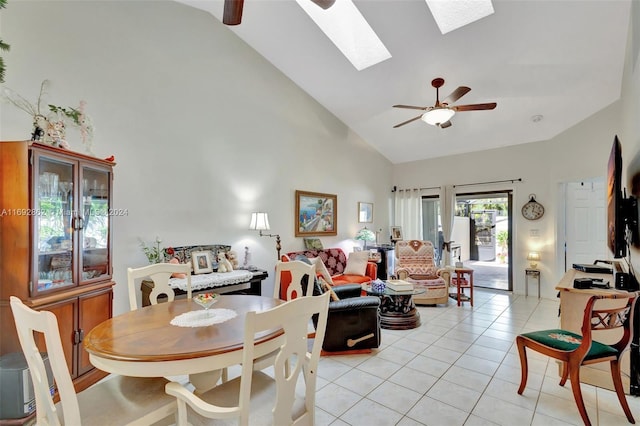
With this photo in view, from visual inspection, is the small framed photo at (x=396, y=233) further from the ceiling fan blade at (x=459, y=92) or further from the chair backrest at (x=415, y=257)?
the ceiling fan blade at (x=459, y=92)

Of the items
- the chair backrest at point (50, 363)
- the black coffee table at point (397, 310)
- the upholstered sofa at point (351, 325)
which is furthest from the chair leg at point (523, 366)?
the chair backrest at point (50, 363)

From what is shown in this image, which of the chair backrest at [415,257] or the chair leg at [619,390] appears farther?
the chair backrest at [415,257]

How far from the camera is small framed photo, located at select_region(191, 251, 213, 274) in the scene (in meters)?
3.57

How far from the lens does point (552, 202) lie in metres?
5.20

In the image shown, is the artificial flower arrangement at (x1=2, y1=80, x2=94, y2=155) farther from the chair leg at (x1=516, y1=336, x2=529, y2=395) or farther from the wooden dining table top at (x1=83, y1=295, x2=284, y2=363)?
the chair leg at (x1=516, y1=336, x2=529, y2=395)

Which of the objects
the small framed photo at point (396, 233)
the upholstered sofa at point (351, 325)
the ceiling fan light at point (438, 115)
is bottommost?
the upholstered sofa at point (351, 325)

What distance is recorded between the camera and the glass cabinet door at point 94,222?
248 cm

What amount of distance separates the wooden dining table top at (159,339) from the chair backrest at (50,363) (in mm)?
172

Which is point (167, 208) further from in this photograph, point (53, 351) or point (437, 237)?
point (437, 237)

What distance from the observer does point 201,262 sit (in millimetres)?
3643

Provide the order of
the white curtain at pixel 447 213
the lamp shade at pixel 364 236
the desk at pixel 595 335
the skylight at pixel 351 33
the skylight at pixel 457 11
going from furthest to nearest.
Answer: the white curtain at pixel 447 213 → the lamp shade at pixel 364 236 → the skylight at pixel 351 33 → the skylight at pixel 457 11 → the desk at pixel 595 335

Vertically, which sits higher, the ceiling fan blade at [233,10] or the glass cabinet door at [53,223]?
the ceiling fan blade at [233,10]

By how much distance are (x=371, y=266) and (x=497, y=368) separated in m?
2.58

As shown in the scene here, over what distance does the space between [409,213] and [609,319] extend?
499 centimetres
